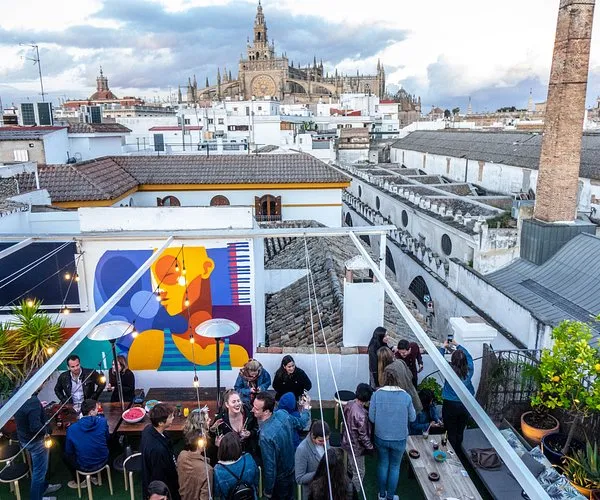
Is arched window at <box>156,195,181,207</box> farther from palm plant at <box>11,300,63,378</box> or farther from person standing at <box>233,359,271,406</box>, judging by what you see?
person standing at <box>233,359,271,406</box>

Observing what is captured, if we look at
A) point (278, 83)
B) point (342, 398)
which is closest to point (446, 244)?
point (342, 398)

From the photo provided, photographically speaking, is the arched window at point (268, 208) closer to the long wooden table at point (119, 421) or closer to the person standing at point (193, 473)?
the long wooden table at point (119, 421)

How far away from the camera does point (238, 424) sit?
18.7 feet

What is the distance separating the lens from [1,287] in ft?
26.9

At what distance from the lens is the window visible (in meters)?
18.4

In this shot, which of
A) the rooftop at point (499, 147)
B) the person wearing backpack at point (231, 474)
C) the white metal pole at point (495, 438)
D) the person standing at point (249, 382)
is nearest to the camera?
the white metal pole at point (495, 438)

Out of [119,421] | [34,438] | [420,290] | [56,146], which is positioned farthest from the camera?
[420,290]

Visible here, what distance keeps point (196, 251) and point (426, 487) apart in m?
4.97

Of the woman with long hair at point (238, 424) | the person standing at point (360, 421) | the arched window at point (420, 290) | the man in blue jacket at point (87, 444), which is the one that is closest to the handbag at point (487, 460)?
the person standing at point (360, 421)

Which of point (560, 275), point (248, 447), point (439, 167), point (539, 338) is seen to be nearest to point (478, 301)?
point (560, 275)

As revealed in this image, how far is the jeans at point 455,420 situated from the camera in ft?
20.5

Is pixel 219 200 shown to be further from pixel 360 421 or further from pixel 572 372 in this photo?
pixel 572 372

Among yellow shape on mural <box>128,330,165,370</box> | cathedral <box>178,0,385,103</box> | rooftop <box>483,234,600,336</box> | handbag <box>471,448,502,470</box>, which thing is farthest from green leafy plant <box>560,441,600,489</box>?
cathedral <box>178,0,385,103</box>

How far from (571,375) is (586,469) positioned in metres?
1.04
